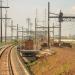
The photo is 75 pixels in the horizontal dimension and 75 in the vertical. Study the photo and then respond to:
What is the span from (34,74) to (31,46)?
29124 mm

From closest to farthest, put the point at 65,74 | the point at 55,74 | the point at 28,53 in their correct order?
the point at 65,74
the point at 55,74
the point at 28,53

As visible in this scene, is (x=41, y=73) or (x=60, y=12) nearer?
(x=41, y=73)

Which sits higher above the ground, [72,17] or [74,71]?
[72,17]

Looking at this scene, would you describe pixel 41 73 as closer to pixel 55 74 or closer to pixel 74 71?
pixel 55 74

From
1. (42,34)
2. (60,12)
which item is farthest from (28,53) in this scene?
(42,34)

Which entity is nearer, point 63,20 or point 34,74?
point 34,74

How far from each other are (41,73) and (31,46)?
3029 cm

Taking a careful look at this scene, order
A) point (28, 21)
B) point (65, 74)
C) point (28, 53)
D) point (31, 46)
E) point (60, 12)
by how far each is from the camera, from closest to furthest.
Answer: point (65, 74) → point (28, 53) → point (31, 46) → point (60, 12) → point (28, 21)

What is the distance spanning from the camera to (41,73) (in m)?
23.0

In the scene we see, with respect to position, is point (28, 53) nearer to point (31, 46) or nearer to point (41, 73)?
point (31, 46)

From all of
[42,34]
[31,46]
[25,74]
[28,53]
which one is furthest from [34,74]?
[42,34]

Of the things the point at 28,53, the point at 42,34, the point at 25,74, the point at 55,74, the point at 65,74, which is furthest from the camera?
the point at 42,34

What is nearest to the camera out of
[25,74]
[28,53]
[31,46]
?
[25,74]

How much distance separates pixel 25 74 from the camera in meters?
24.5
